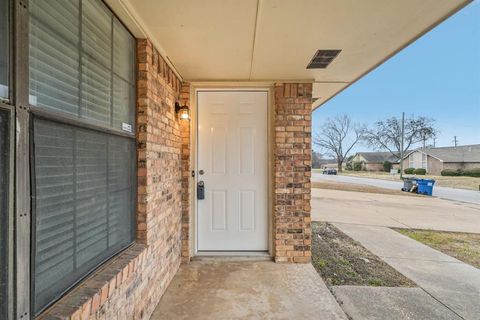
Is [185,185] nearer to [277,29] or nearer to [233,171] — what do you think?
[233,171]

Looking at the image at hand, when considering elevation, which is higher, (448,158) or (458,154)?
(458,154)

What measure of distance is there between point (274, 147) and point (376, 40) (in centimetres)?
160

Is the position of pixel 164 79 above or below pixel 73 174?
above

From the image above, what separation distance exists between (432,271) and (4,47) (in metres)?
4.31

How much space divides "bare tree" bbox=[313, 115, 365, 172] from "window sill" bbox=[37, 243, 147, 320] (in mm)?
42812

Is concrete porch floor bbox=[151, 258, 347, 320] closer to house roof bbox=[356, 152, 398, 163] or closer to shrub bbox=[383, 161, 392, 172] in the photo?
shrub bbox=[383, 161, 392, 172]

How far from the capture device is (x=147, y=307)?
2109 mm

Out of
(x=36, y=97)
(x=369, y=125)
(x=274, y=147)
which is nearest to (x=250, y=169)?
(x=274, y=147)

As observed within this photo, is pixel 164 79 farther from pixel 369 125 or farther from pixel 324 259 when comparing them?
pixel 369 125

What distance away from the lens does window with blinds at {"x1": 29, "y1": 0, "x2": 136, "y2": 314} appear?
44.6 inches

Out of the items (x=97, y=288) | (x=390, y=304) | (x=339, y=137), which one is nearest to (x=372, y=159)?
(x=339, y=137)

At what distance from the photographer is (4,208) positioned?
956 millimetres

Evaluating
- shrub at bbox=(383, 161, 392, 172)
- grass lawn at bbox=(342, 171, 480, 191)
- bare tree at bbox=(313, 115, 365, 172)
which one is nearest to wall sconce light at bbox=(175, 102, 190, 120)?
grass lawn at bbox=(342, 171, 480, 191)

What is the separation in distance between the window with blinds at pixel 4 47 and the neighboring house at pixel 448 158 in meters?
42.0
